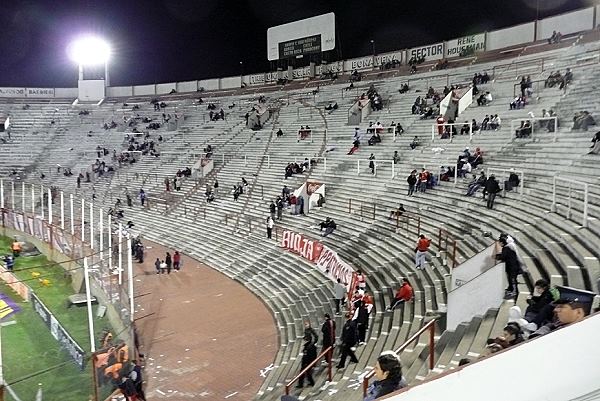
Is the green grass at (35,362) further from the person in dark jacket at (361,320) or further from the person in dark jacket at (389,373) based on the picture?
the person in dark jacket at (389,373)

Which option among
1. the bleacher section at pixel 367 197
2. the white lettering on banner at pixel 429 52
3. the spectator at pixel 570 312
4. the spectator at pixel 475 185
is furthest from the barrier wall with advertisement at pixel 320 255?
the white lettering on banner at pixel 429 52

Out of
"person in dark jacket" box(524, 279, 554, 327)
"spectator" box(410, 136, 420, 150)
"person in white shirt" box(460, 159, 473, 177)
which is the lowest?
"person in dark jacket" box(524, 279, 554, 327)

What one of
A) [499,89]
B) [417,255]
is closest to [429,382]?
[417,255]

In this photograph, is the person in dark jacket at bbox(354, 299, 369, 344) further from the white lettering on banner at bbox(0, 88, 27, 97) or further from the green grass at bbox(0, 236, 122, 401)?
the white lettering on banner at bbox(0, 88, 27, 97)

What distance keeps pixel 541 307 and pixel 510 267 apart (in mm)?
3045

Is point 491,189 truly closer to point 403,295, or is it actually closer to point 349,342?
point 403,295

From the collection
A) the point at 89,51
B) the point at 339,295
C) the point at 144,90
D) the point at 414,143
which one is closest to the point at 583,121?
the point at 414,143

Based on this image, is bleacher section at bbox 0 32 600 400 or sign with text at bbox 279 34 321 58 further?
sign with text at bbox 279 34 321 58

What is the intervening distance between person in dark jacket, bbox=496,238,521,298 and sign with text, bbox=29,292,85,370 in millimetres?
9274

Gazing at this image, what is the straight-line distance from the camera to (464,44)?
3912 cm

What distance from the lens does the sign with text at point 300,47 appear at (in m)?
50.3

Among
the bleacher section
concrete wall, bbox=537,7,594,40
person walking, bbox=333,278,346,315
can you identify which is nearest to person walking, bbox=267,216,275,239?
the bleacher section

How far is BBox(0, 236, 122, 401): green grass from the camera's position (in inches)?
480

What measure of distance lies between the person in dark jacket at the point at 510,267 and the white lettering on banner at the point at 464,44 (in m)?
31.3
